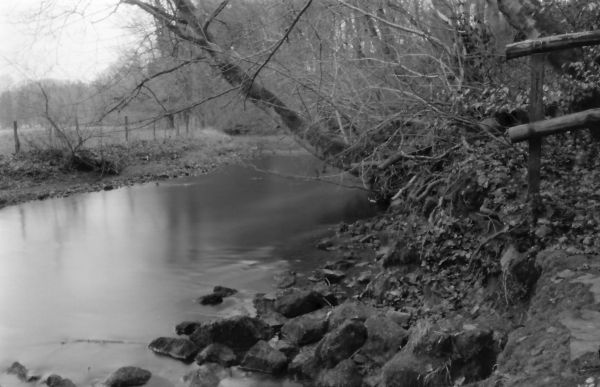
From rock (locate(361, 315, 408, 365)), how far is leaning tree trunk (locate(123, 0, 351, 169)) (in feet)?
24.2

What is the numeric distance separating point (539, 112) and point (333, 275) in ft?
18.5

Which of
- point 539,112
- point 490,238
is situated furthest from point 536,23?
point 490,238

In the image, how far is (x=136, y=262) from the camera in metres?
13.0

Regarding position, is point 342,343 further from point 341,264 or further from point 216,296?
point 341,264

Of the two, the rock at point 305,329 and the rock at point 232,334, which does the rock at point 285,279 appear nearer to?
the rock at point 305,329

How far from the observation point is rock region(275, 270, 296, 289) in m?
10.6

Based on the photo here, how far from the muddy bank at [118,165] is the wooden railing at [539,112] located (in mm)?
11750

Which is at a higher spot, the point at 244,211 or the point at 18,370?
the point at 244,211

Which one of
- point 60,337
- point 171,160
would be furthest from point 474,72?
point 171,160

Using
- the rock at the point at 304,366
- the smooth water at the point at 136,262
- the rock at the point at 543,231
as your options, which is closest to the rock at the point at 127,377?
the smooth water at the point at 136,262

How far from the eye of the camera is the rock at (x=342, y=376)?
6438 millimetres

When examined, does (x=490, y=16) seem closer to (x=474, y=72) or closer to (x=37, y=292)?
(x=474, y=72)

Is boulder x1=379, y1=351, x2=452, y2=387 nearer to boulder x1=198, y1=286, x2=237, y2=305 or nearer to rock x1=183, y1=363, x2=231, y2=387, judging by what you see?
rock x1=183, y1=363, x2=231, y2=387

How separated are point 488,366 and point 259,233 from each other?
10.5 metres
